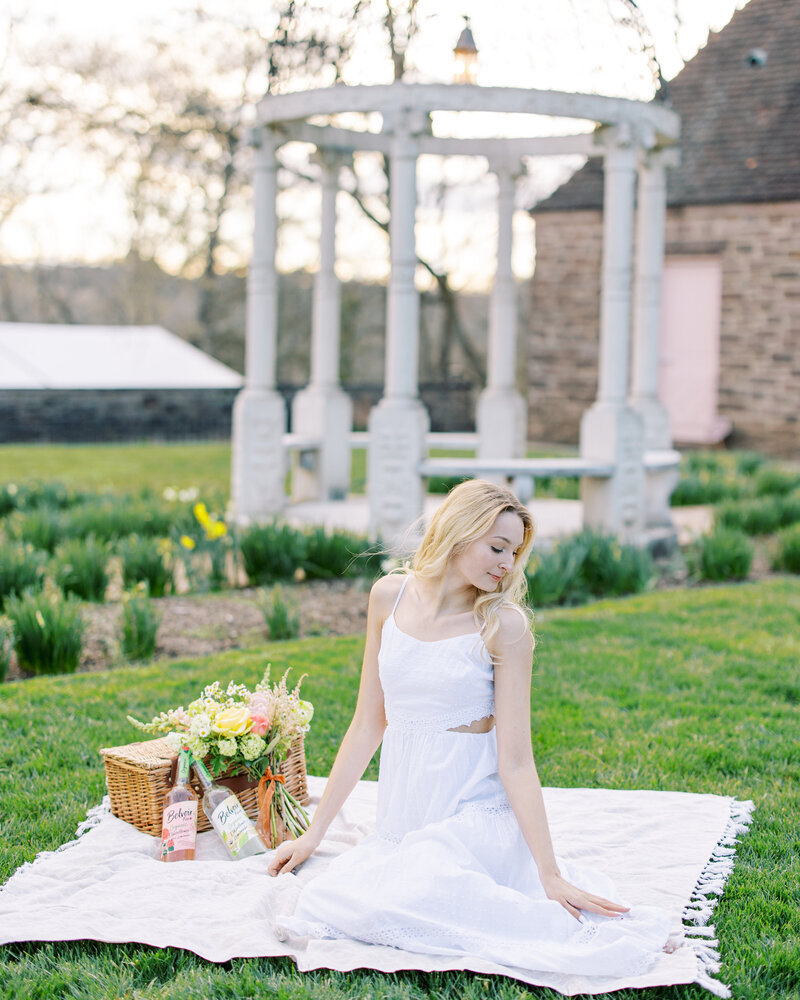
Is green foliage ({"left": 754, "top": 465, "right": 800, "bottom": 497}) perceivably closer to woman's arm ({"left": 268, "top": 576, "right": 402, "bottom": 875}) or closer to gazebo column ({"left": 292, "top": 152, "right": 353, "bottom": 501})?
gazebo column ({"left": 292, "top": 152, "right": 353, "bottom": 501})

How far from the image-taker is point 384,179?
21.5 m

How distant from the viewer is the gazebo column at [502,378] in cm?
1122

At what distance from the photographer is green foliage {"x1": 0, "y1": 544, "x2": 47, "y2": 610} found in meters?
6.99

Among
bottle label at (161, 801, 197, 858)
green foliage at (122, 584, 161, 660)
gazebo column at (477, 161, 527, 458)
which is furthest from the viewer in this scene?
gazebo column at (477, 161, 527, 458)

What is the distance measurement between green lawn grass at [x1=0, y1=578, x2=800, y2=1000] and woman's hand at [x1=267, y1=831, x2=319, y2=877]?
1.53 ft

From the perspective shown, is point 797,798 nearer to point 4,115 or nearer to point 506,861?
point 506,861

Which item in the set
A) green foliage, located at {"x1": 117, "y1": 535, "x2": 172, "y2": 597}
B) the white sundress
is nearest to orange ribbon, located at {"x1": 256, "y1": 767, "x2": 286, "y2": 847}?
the white sundress

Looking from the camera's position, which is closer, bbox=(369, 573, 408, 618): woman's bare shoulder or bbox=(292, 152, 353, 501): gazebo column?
bbox=(369, 573, 408, 618): woman's bare shoulder

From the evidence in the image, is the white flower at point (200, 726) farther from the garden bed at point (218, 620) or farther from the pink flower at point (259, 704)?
the garden bed at point (218, 620)

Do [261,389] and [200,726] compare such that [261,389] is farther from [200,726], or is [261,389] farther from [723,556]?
[200,726]

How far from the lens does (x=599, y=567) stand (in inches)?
327

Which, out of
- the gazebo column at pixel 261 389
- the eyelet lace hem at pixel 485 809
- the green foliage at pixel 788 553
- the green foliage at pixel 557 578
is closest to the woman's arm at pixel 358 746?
the eyelet lace hem at pixel 485 809

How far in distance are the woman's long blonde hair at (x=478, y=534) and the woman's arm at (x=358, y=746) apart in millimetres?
177

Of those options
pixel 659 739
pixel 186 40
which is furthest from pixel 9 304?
pixel 659 739
